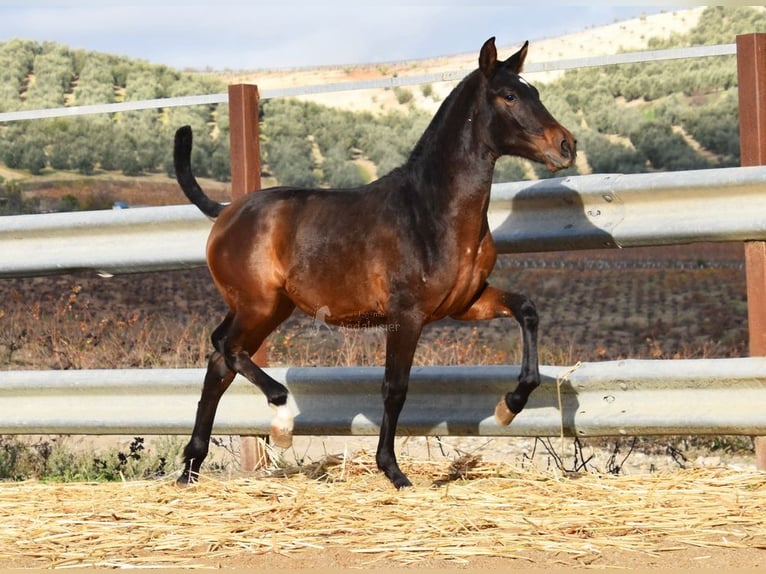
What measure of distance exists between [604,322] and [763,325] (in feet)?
29.9

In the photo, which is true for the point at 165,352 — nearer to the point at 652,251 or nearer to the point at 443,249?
the point at 443,249

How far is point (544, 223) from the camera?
5.84 meters

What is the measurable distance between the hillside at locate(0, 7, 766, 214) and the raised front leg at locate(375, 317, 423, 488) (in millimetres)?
15595

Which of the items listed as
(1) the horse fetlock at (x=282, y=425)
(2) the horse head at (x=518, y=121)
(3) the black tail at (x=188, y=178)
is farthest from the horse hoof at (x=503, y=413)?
(3) the black tail at (x=188, y=178)

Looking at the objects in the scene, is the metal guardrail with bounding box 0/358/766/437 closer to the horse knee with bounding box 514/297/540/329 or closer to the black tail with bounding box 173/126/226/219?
the horse knee with bounding box 514/297/540/329

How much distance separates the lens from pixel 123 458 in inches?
261

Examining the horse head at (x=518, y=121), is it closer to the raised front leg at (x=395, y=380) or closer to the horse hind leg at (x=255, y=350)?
the raised front leg at (x=395, y=380)

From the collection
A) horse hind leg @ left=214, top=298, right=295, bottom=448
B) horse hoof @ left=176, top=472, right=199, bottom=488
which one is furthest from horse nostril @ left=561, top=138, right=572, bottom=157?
horse hoof @ left=176, top=472, right=199, bottom=488

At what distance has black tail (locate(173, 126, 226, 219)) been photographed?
621 centimetres

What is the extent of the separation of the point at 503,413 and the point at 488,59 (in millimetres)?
1633

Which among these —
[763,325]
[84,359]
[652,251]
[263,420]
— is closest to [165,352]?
[84,359]

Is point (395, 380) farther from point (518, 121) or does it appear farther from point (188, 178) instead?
point (188, 178)

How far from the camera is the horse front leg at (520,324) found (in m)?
5.38

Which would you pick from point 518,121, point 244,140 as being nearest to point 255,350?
point 244,140
